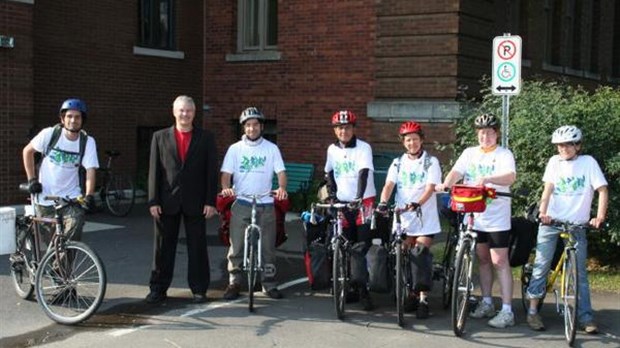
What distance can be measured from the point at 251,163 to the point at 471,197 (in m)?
2.21

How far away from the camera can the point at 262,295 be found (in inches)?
302

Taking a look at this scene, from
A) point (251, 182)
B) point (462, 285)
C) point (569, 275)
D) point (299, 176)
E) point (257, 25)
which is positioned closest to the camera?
point (569, 275)

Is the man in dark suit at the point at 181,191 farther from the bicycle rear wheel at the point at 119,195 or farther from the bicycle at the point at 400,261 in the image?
the bicycle rear wheel at the point at 119,195

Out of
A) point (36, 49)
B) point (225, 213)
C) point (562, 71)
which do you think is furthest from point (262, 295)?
point (562, 71)

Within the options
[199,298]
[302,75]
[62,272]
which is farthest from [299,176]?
[62,272]

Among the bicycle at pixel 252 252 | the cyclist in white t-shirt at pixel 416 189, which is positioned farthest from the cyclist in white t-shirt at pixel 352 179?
the bicycle at pixel 252 252

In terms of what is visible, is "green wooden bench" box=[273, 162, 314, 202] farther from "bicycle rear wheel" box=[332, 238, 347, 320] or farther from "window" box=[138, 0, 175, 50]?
"bicycle rear wheel" box=[332, 238, 347, 320]

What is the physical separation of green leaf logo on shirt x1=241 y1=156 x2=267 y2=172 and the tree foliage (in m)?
3.29

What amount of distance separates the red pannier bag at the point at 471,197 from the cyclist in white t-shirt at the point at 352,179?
1.06 m

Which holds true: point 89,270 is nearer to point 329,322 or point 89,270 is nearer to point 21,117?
point 329,322

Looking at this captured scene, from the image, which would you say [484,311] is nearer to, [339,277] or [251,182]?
[339,277]

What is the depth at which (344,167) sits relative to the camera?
7219 mm

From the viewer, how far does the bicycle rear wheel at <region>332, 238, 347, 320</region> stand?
6.63 m

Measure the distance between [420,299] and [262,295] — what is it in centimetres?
166
